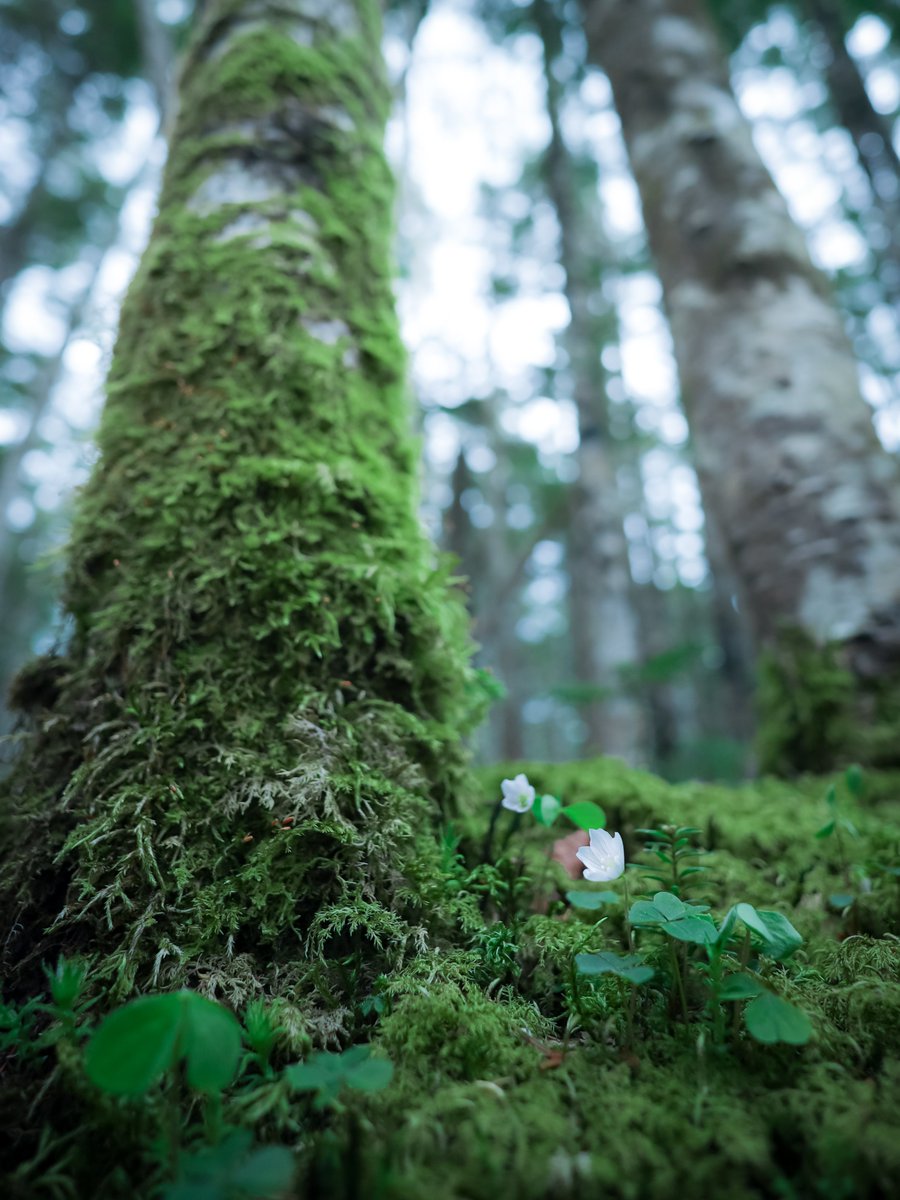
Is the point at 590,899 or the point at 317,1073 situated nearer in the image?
the point at 317,1073

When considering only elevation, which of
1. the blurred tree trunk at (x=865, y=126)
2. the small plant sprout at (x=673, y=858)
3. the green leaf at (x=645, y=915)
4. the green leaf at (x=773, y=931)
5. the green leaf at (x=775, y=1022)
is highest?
the blurred tree trunk at (x=865, y=126)

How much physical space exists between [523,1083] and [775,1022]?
0.38 metres

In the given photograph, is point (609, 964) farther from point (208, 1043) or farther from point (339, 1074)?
point (208, 1043)

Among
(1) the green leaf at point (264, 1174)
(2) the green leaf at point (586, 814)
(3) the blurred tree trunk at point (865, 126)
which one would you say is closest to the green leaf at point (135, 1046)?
(1) the green leaf at point (264, 1174)

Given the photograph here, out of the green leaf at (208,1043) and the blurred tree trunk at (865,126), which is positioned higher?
the blurred tree trunk at (865,126)

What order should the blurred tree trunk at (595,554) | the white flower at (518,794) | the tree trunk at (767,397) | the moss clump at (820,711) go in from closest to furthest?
the white flower at (518,794)
the moss clump at (820,711)
the tree trunk at (767,397)
the blurred tree trunk at (595,554)

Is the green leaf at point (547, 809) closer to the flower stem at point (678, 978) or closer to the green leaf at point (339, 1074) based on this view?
the flower stem at point (678, 978)

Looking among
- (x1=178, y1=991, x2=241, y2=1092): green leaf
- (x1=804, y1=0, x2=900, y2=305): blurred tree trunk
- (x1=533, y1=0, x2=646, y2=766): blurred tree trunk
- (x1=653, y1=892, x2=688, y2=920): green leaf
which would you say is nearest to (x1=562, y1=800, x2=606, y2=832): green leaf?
(x1=653, y1=892, x2=688, y2=920): green leaf

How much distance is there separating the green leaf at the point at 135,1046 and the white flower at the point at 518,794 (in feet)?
2.64

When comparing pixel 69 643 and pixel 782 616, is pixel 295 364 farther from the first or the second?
pixel 782 616

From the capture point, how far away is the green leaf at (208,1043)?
0.78 meters

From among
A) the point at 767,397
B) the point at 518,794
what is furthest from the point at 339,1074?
the point at 767,397

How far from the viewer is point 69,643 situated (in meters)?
1.64

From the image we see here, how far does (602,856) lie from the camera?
1205 mm
